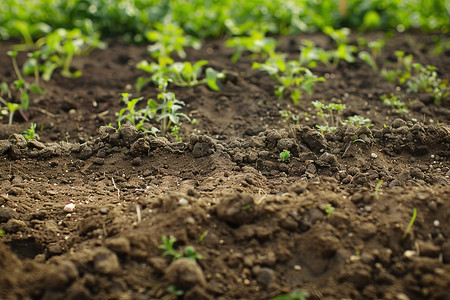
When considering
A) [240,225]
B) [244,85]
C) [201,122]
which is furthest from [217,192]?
[244,85]

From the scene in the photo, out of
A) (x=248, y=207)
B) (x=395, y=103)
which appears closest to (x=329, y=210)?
(x=248, y=207)

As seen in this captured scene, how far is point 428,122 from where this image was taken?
12.9 ft

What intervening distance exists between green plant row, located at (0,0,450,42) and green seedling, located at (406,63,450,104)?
1.62m

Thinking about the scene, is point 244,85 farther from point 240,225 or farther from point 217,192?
point 240,225

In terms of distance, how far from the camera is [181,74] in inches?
183

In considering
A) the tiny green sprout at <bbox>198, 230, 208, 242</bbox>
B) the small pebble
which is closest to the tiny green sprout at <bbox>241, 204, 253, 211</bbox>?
A: the tiny green sprout at <bbox>198, 230, 208, 242</bbox>

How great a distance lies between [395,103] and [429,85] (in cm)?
60

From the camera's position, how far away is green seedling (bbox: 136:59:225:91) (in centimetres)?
413

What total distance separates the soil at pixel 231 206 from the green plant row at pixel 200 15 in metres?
1.74

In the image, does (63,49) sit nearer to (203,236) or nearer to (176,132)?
(176,132)

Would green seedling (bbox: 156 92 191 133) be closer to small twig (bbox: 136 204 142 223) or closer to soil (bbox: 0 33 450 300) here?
soil (bbox: 0 33 450 300)

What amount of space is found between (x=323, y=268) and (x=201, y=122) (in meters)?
2.04

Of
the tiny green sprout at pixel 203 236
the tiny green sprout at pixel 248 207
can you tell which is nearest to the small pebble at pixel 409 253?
the tiny green sprout at pixel 248 207

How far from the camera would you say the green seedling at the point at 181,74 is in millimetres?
4129
